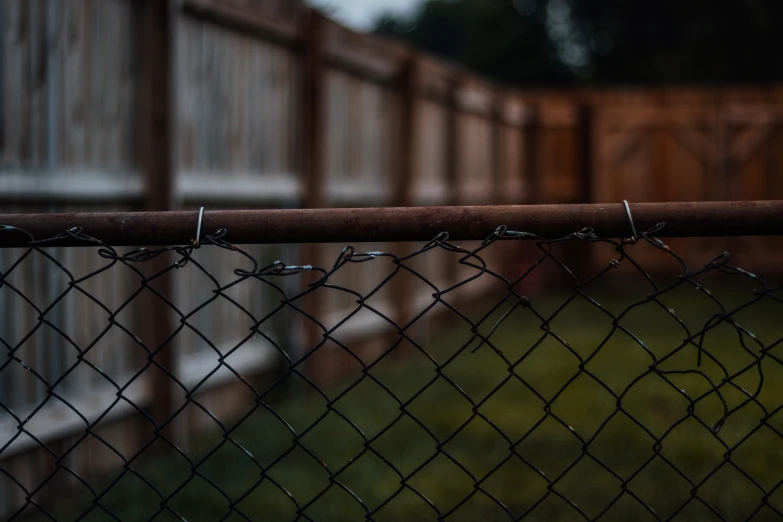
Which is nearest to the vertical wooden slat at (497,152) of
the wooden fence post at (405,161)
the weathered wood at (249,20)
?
the wooden fence post at (405,161)

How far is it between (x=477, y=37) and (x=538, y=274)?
23468 mm

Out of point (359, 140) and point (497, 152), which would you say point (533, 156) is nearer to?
point (497, 152)

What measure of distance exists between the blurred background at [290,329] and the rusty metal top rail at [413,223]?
0.28ft

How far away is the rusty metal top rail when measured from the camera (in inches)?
64.4

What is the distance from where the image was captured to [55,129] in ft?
11.6

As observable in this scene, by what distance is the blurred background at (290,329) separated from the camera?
3375 mm

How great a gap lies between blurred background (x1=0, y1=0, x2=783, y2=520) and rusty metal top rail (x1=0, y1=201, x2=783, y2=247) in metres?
0.09

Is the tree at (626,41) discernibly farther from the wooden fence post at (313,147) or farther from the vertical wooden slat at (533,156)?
the wooden fence post at (313,147)

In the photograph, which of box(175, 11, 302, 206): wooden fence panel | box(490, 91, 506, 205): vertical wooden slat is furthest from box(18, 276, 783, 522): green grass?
box(490, 91, 506, 205): vertical wooden slat

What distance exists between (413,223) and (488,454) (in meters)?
2.76

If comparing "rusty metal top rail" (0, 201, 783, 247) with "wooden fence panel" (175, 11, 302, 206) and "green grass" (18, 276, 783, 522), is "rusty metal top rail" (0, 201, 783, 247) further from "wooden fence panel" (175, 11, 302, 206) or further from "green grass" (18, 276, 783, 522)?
"wooden fence panel" (175, 11, 302, 206)

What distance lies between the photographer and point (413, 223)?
1666 millimetres

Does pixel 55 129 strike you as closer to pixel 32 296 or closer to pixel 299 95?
pixel 32 296

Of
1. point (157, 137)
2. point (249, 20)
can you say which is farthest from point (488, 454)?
point (249, 20)
